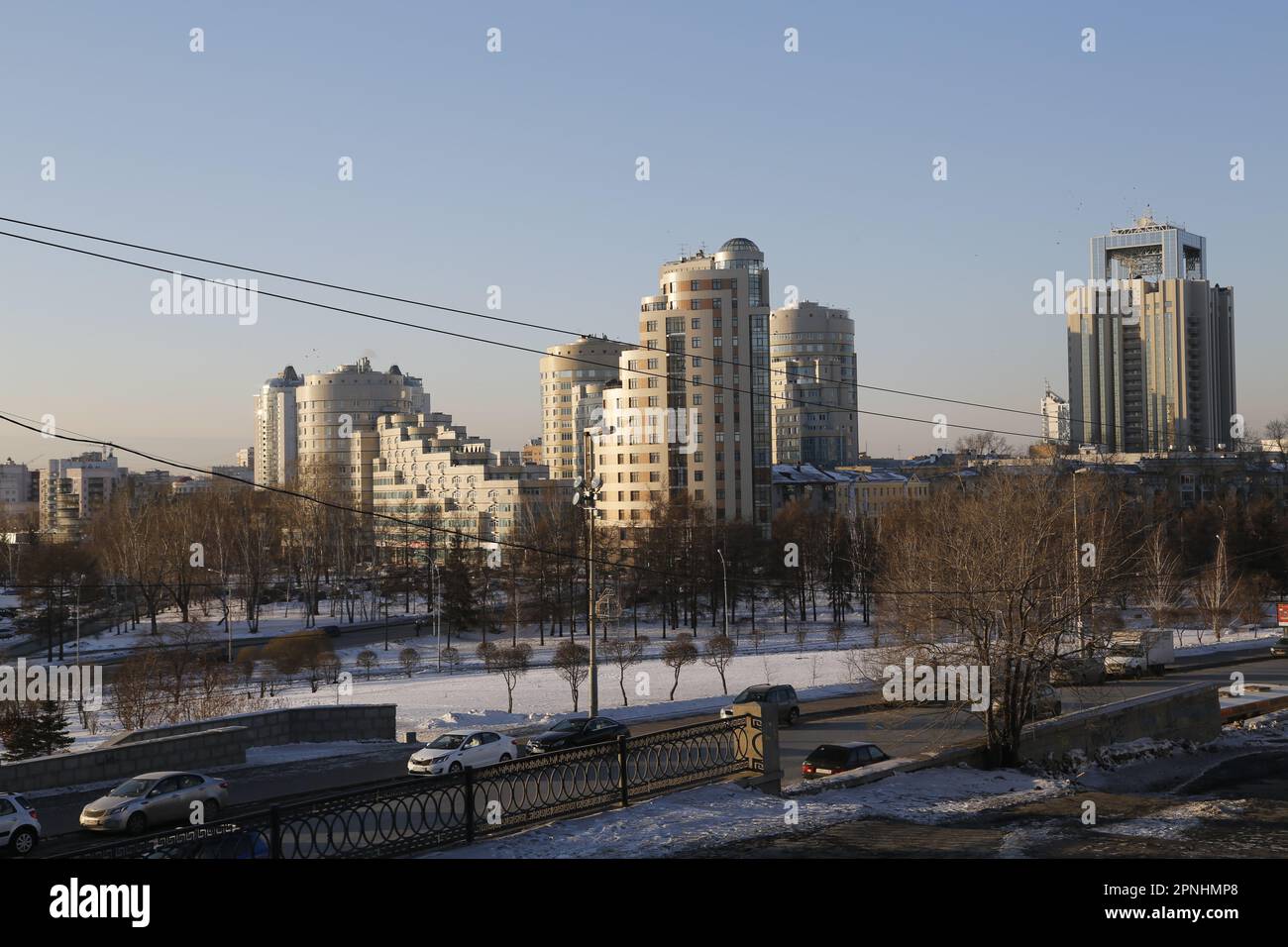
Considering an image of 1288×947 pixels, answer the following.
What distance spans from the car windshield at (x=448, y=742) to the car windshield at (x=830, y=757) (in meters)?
6.62

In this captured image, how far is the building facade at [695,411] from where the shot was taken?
89250 mm

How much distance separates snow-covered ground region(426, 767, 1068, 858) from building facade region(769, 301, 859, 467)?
138 m

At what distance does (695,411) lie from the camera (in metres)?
89.6

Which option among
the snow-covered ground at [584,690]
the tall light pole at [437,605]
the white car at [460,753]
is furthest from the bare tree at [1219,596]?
the white car at [460,753]

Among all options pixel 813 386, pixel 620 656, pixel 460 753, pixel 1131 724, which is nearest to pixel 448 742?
pixel 460 753

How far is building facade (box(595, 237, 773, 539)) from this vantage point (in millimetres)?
89250

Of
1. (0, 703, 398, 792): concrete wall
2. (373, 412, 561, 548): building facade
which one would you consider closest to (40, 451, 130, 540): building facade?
(373, 412, 561, 548): building facade

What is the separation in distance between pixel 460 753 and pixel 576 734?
10.2 feet

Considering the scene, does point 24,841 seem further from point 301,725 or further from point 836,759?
point 836,759

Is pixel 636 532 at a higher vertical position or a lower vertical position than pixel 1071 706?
higher
